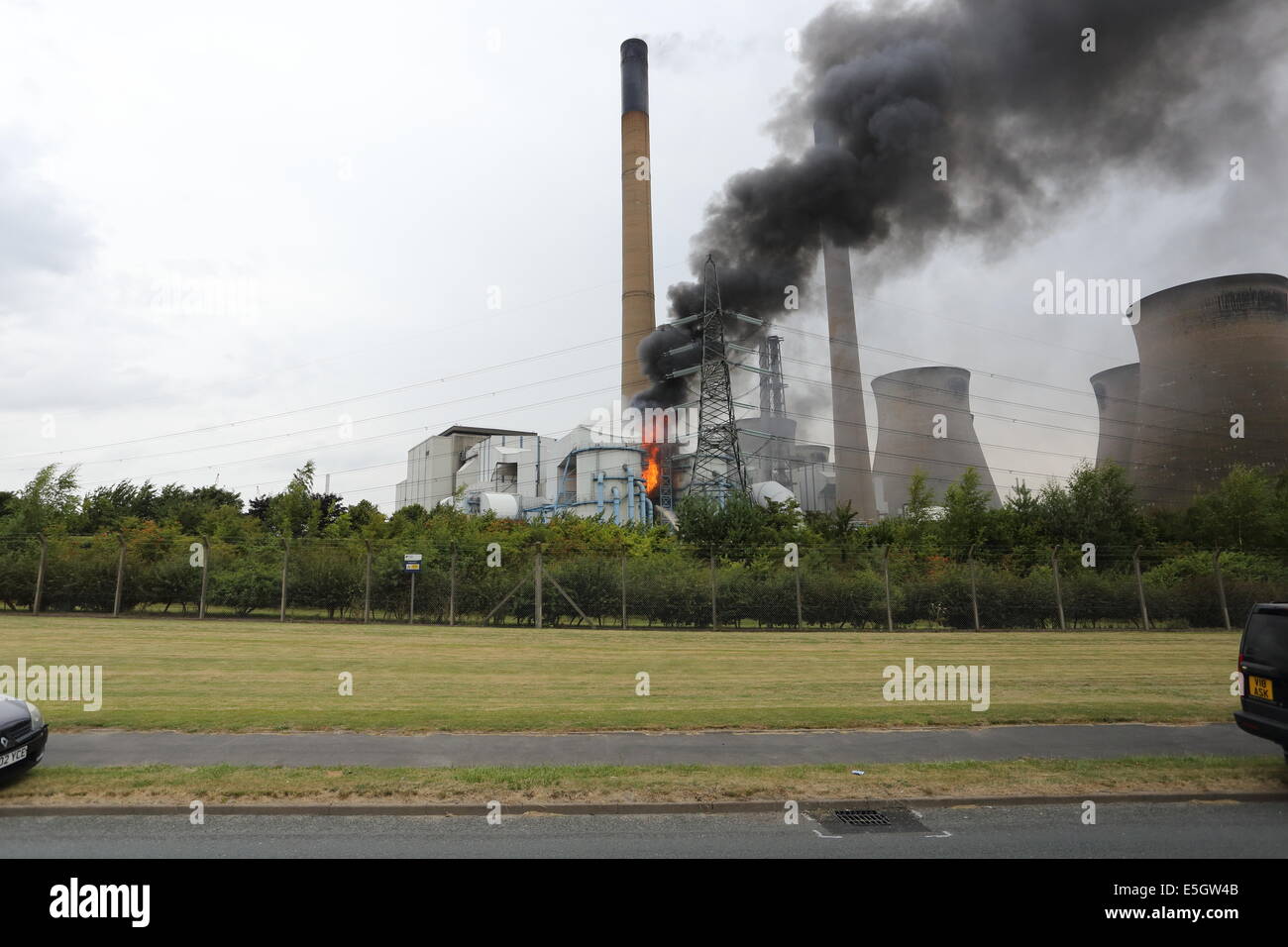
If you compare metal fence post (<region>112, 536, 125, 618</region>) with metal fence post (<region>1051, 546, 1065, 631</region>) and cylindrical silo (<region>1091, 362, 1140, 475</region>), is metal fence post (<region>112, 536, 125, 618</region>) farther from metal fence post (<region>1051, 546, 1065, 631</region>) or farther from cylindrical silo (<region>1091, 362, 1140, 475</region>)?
cylindrical silo (<region>1091, 362, 1140, 475</region>)

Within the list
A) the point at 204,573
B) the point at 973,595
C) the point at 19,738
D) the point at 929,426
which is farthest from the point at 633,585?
the point at 929,426

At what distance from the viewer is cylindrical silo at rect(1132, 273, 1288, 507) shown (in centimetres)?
4888

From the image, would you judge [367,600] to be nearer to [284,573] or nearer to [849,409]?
[284,573]

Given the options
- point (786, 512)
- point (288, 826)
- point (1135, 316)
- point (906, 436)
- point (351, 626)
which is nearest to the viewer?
point (288, 826)

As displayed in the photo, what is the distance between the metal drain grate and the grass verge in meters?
0.29

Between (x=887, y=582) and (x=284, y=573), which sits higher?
(x=284, y=573)

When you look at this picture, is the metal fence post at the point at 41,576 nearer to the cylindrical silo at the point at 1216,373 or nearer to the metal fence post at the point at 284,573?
the metal fence post at the point at 284,573

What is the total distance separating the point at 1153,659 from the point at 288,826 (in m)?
18.0

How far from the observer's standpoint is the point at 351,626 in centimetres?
2317

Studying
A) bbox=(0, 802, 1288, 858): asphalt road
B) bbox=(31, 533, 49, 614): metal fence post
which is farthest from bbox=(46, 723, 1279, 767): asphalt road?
bbox=(31, 533, 49, 614): metal fence post

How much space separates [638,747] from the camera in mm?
8281

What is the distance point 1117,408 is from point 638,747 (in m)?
67.9
